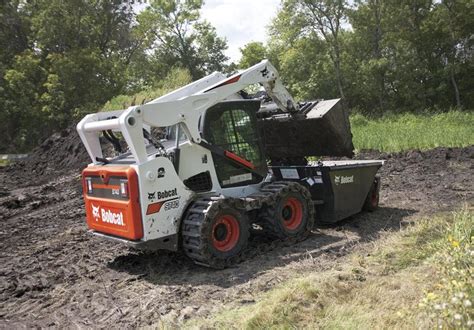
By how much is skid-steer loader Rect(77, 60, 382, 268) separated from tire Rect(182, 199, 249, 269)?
0.01 metres

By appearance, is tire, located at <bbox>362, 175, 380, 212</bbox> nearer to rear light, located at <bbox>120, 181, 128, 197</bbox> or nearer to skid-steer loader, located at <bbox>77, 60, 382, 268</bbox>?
skid-steer loader, located at <bbox>77, 60, 382, 268</bbox>

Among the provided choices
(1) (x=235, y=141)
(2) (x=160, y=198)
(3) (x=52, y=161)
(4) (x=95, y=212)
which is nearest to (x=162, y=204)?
(2) (x=160, y=198)

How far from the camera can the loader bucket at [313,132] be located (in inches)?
299

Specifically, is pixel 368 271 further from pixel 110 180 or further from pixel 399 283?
pixel 110 180

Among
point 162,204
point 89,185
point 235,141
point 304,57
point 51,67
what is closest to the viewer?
point 162,204

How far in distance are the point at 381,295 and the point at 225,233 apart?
2.43 metres

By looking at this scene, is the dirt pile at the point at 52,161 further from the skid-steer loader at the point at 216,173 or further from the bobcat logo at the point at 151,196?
the bobcat logo at the point at 151,196

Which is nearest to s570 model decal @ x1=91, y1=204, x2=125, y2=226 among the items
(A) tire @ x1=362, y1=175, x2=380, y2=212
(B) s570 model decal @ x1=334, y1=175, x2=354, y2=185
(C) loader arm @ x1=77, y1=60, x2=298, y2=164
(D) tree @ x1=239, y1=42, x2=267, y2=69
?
(C) loader arm @ x1=77, y1=60, x2=298, y2=164

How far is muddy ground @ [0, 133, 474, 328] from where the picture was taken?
500cm

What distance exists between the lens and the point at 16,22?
34.9m

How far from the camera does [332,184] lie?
7.44 meters

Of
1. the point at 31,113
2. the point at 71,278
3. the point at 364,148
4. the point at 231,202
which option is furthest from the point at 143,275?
the point at 31,113

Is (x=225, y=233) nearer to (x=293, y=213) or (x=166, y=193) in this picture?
(x=166, y=193)

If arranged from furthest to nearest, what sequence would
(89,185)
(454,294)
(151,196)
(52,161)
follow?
(52,161) < (89,185) < (151,196) < (454,294)
